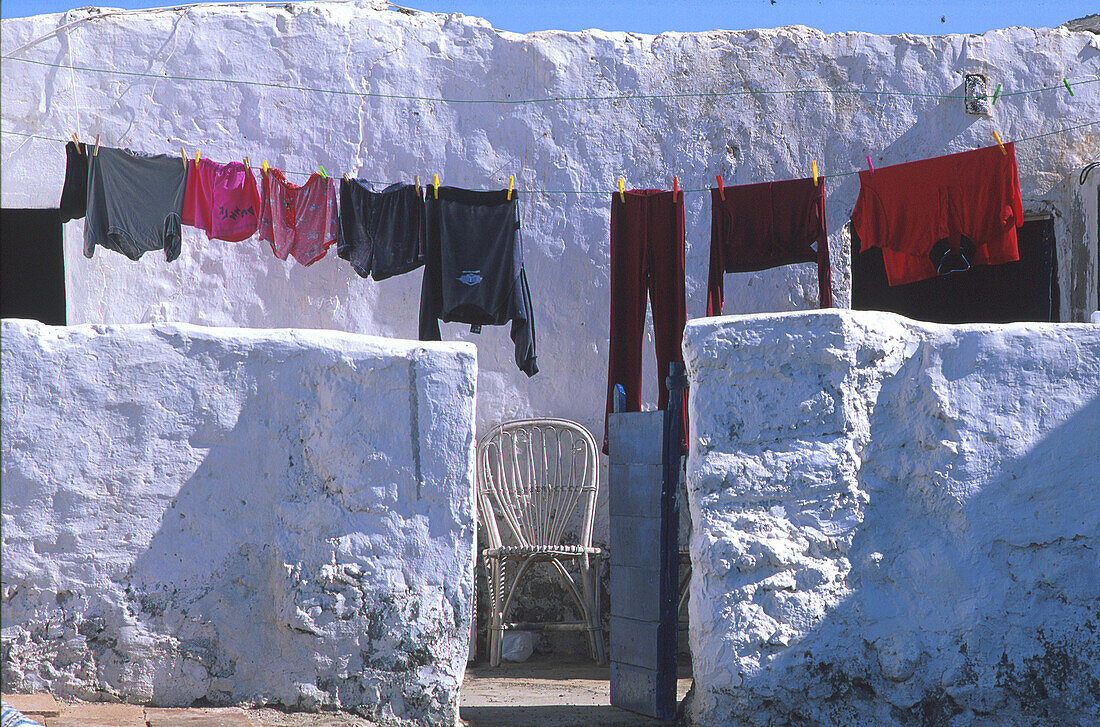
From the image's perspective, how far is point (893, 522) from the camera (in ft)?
11.6

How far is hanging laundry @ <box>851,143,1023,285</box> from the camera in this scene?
16.7 ft

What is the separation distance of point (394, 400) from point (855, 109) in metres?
3.42

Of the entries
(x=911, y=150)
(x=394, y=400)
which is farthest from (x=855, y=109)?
(x=394, y=400)

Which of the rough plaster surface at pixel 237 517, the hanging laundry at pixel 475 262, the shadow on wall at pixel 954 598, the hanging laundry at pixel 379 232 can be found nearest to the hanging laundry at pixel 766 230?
the hanging laundry at pixel 475 262

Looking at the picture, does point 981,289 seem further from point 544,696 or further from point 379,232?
point 544,696

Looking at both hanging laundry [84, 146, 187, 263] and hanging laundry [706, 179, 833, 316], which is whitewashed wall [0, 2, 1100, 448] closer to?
hanging laundry [706, 179, 833, 316]

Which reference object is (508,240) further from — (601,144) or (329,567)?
(329,567)

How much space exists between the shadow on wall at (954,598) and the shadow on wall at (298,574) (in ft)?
3.73

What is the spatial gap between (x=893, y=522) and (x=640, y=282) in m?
2.19

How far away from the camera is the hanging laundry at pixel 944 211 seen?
509 centimetres

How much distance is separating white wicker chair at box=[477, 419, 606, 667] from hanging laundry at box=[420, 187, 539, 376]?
0.53 metres

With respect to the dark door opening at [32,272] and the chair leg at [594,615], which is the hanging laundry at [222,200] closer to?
the dark door opening at [32,272]

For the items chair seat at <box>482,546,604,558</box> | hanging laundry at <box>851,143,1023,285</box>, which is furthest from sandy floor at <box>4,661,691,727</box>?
hanging laundry at <box>851,143,1023,285</box>

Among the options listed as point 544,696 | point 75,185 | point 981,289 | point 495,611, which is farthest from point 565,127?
point 544,696
